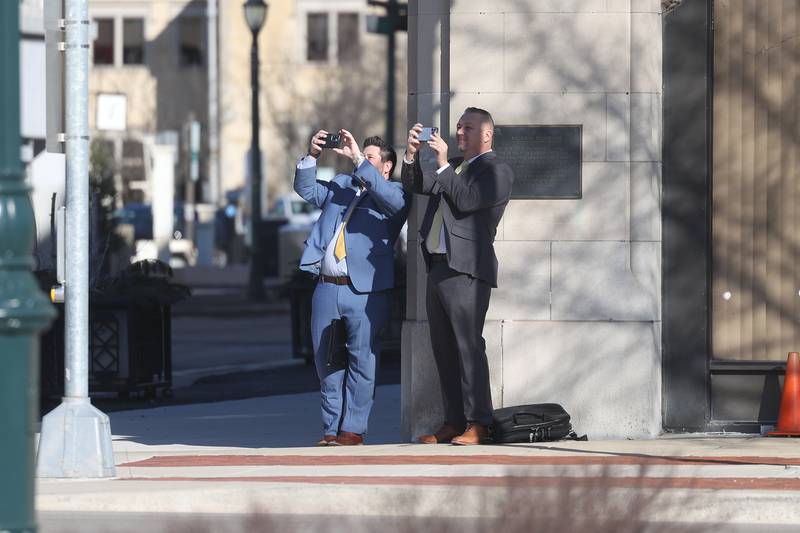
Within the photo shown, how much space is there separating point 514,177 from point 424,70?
35.0 inches

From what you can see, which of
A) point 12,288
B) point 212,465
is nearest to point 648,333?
point 212,465

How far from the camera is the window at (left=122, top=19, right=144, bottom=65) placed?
202 feet

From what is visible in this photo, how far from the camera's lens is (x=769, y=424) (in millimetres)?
10992

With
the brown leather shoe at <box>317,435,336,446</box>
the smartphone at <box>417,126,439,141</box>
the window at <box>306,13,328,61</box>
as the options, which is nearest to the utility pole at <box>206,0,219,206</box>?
the window at <box>306,13,328,61</box>

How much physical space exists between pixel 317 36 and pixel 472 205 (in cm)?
5008

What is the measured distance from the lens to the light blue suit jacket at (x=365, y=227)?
34.8ft

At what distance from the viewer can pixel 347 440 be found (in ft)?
34.9

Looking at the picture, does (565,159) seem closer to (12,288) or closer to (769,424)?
(769,424)

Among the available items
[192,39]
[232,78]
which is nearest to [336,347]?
[232,78]

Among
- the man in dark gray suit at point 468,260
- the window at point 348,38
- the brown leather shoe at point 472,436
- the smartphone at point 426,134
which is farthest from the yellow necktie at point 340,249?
the window at point 348,38

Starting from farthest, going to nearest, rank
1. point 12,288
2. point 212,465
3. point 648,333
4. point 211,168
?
point 211,168 < point 648,333 < point 212,465 < point 12,288

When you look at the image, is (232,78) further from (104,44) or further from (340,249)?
(340,249)

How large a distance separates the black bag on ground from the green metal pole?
18.4 feet

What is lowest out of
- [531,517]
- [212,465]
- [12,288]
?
[212,465]
